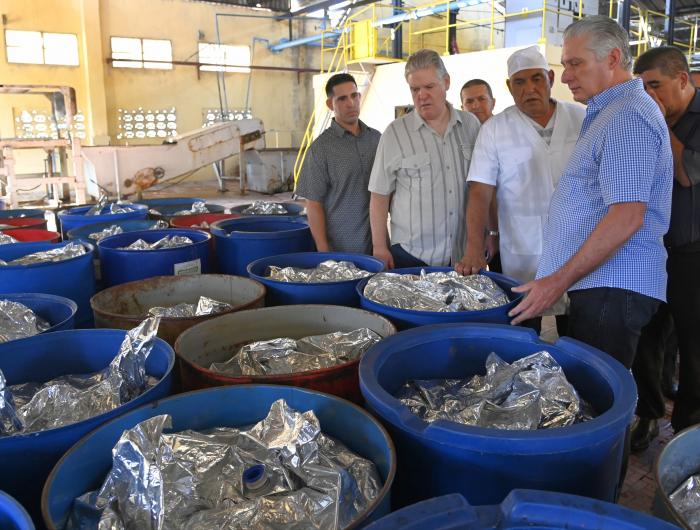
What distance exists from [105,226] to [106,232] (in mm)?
108

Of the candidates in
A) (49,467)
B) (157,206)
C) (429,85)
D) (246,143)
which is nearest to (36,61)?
(246,143)

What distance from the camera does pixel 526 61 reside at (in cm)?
224

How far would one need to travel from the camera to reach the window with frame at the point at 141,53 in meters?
11.8

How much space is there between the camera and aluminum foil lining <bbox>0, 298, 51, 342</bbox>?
1.68 m

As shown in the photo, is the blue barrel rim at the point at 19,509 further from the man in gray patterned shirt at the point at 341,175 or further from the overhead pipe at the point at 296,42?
the overhead pipe at the point at 296,42

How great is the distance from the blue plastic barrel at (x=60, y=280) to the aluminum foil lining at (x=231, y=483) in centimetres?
121

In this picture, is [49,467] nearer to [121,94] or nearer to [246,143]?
[246,143]

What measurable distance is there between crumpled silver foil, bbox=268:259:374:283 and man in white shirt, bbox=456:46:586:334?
18.3 inches

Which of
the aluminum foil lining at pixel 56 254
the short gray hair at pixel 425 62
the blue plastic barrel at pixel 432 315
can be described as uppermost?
the short gray hair at pixel 425 62

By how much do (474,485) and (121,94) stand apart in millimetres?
12576

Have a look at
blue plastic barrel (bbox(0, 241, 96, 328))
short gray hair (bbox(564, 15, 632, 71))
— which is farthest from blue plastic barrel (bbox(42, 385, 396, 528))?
short gray hair (bbox(564, 15, 632, 71))

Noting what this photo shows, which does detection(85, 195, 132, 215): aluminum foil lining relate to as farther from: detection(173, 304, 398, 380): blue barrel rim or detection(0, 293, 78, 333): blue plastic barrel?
detection(173, 304, 398, 380): blue barrel rim

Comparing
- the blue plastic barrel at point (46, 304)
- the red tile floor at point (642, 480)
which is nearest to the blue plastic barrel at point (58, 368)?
the blue plastic barrel at point (46, 304)

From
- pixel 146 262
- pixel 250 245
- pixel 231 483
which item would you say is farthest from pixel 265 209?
pixel 231 483
